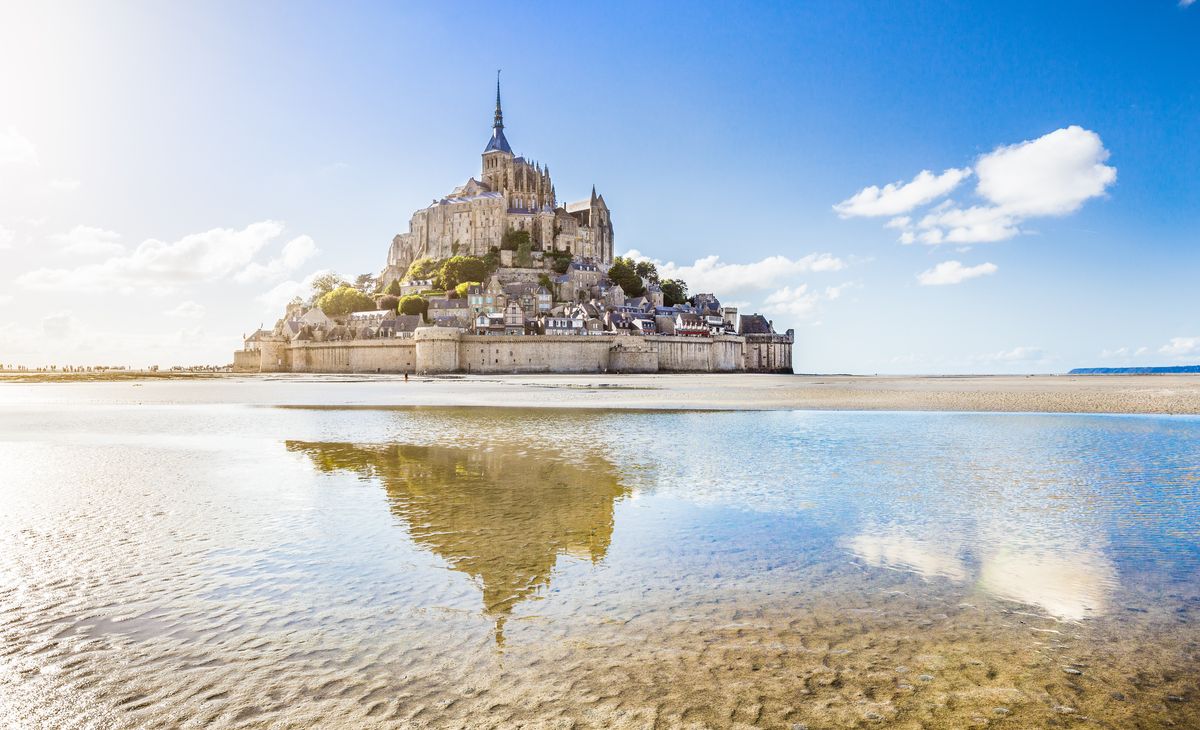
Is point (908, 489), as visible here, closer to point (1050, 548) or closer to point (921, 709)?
point (1050, 548)

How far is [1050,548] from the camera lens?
573 centimetres

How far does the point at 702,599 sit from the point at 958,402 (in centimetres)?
2333

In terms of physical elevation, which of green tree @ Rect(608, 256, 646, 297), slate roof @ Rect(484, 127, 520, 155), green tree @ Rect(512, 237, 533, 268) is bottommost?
green tree @ Rect(608, 256, 646, 297)

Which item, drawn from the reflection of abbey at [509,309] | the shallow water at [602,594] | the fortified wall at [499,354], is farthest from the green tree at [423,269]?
the shallow water at [602,594]

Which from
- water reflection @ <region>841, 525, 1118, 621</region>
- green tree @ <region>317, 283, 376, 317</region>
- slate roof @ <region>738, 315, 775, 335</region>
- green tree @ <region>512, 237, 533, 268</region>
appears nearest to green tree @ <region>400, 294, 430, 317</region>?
green tree @ <region>317, 283, 376, 317</region>

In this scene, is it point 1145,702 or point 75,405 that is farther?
point 75,405

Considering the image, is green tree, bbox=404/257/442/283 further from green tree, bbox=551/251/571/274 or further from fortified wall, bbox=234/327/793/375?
fortified wall, bbox=234/327/793/375

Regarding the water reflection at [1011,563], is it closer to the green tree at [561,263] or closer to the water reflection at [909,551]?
the water reflection at [909,551]

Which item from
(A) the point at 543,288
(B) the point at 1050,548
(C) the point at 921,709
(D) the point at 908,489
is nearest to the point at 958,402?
(D) the point at 908,489

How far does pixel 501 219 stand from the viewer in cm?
8244

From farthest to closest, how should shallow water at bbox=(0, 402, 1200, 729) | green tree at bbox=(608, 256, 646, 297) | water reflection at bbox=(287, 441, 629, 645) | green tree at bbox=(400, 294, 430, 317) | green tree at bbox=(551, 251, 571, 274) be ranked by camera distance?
1. green tree at bbox=(608, 256, 646, 297)
2. green tree at bbox=(551, 251, 571, 274)
3. green tree at bbox=(400, 294, 430, 317)
4. water reflection at bbox=(287, 441, 629, 645)
5. shallow water at bbox=(0, 402, 1200, 729)

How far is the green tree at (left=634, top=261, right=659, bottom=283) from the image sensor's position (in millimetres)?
90406

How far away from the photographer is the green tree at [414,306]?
71375 millimetres

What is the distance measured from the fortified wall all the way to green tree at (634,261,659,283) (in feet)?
75.4
